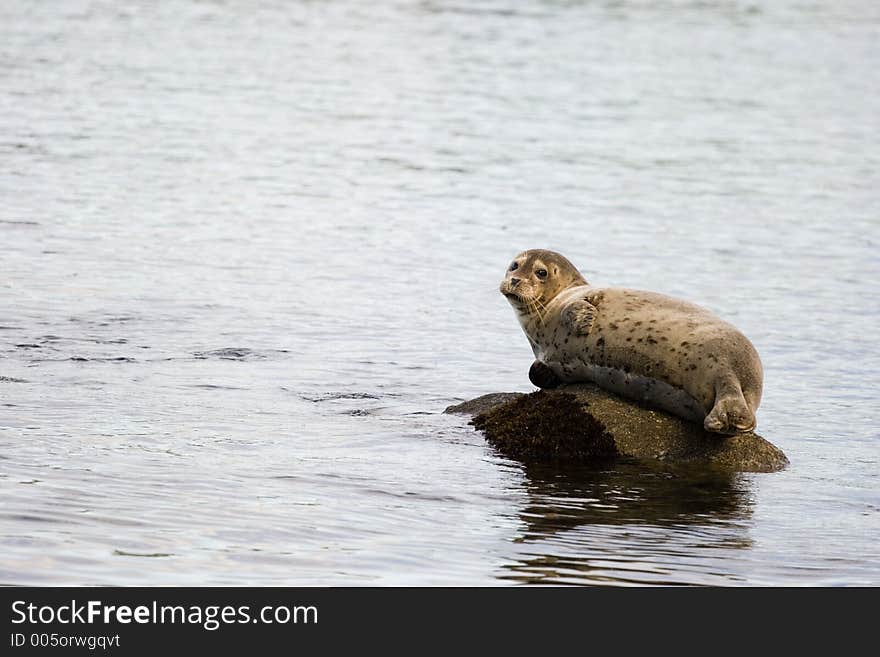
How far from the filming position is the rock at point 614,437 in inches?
295

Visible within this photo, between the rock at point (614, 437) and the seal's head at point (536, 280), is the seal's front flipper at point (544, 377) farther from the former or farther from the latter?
the seal's head at point (536, 280)

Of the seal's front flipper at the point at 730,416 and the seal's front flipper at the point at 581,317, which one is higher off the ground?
the seal's front flipper at the point at 581,317

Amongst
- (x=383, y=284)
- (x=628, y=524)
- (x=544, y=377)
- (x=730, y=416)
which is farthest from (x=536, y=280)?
(x=383, y=284)

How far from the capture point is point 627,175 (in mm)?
19094

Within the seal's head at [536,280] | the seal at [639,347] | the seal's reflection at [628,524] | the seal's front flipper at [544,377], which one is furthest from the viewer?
the seal's head at [536,280]

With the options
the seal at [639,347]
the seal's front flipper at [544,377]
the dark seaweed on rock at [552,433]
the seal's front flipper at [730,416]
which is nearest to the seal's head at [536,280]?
the seal at [639,347]

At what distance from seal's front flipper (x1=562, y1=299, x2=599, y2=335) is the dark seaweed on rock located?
0.31 m

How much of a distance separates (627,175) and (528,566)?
13683 millimetres

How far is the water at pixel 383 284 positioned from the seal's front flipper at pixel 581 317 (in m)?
0.69

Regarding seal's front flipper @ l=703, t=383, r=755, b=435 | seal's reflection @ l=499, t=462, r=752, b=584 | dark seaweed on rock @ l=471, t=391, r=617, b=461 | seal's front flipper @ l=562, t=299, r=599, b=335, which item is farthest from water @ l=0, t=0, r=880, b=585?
seal's front flipper @ l=562, t=299, r=599, b=335

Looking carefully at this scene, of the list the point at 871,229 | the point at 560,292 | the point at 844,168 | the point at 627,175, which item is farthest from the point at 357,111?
the point at 560,292

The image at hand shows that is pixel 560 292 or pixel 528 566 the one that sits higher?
pixel 560 292

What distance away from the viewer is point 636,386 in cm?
752
